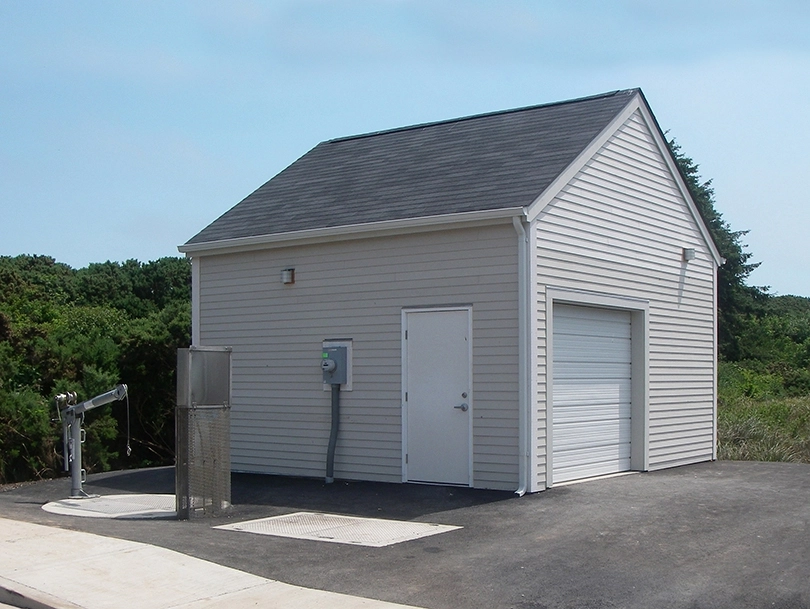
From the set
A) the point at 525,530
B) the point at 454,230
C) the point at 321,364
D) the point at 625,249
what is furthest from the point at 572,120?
the point at 525,530

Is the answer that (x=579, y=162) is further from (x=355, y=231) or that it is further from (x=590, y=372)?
(x=355, y=231)

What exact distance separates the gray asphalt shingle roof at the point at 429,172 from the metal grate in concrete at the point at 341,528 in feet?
12.9

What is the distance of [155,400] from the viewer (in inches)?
659

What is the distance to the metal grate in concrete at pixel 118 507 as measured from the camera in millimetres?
10562

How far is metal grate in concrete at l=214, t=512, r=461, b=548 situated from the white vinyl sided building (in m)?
2.08

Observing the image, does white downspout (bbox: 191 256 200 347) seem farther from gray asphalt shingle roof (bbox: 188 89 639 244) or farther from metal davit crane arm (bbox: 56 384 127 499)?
metal davit crane arm (bbox: 56 384 127 499)

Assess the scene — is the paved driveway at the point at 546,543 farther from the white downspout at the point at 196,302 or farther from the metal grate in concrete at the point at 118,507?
the white downspout at the point at 196,302

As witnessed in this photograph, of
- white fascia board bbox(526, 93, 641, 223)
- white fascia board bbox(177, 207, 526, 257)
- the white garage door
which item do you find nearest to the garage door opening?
the white garage door

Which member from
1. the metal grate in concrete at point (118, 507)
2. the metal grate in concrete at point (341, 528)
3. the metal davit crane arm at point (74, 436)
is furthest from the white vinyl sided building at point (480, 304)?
the metal davit crane arm at point (74, 436)

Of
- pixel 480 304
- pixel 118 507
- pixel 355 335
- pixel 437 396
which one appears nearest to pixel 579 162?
pixel 480 304

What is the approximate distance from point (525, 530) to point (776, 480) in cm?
463

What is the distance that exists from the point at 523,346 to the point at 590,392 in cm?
194

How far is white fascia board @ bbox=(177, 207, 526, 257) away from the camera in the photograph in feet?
37.2

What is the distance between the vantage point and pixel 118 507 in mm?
11078
